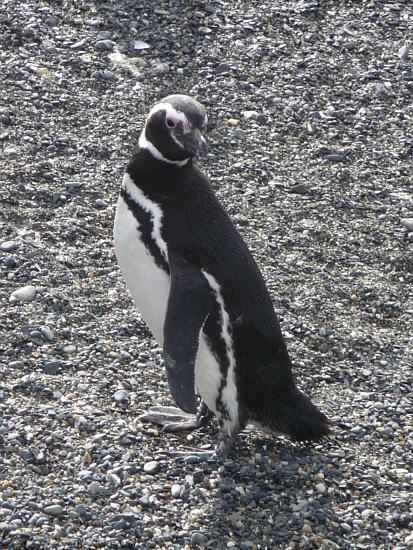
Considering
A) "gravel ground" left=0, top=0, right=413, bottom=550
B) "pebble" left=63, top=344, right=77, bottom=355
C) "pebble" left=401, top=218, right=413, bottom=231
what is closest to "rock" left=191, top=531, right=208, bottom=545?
"gravel ground" left=0, top=0, right=413, bottom=550

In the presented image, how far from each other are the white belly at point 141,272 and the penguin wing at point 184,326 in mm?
133

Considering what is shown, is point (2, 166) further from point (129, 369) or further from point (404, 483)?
point (404, 483)

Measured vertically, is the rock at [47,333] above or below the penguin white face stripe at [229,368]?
below

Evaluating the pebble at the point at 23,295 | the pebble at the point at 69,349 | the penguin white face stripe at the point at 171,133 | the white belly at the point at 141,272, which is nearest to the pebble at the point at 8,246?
the pebble at the point at 23,295

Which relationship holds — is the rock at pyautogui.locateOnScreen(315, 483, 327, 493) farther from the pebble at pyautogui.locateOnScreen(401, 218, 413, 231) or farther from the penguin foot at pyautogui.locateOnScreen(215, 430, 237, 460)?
the pebble at pyautogui.locateOnScreen(401, 218, 413, 231)

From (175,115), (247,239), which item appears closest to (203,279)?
(175,115)

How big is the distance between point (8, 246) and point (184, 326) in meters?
1.36

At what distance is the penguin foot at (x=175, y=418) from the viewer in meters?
4.27

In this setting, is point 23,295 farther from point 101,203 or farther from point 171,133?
point 171,133

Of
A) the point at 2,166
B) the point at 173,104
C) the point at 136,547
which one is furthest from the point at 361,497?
the point at 2,166

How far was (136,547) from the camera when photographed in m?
3.73

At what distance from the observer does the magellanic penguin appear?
403cm

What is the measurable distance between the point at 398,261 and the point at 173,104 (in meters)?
1.71

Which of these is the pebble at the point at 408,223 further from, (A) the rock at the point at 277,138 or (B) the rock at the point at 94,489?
(B) the rock at the point at 94,489
